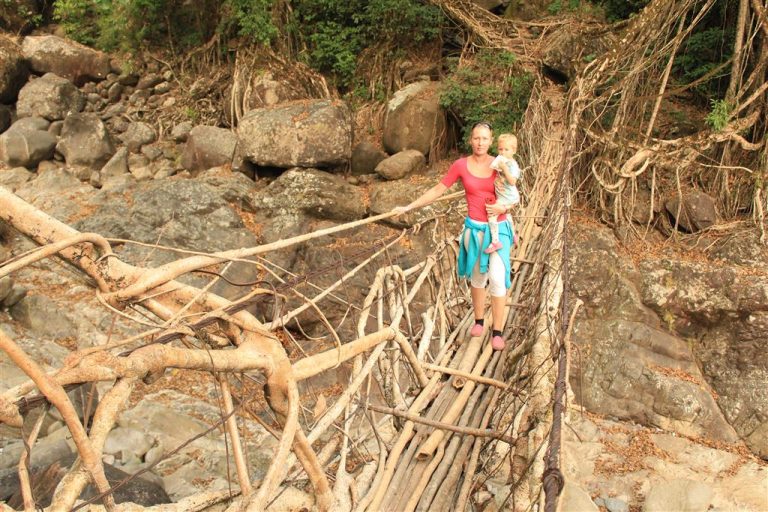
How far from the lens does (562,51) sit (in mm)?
6219

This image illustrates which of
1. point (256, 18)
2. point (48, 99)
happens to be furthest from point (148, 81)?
point (256, 18)

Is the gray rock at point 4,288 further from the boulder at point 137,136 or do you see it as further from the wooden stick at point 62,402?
the wooden stick at point 62,402

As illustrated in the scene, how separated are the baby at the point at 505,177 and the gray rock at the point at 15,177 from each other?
567cm

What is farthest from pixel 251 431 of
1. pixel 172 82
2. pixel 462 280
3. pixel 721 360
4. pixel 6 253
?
pixel 172 82

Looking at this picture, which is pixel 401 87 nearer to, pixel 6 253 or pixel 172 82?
pixel 172 82

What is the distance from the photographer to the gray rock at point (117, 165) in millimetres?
6621

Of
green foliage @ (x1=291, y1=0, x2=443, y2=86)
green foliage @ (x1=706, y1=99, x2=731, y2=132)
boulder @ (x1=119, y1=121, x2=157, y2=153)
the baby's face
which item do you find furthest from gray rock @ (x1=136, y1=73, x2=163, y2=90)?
the baby's face

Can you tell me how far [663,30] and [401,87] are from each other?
3010mm

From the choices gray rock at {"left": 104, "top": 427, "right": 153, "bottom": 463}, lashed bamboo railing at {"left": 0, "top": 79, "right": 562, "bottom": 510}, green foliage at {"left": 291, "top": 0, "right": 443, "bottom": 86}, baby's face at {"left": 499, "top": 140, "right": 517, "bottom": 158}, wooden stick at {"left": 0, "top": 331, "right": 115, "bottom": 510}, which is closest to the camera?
wooden stick at {"left": 0, "top": 331, "right": 115, "bottom": 510}

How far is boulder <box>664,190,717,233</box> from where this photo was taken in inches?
205

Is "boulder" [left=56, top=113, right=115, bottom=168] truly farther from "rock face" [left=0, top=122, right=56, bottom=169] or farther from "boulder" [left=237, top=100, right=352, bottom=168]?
"boulder" [left=237, top=100, right=352, bottom=168]

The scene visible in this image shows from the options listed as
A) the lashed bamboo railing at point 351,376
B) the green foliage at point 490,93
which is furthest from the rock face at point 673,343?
the lashed bamboo railing at point 351,376

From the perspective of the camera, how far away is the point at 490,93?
6.23 metres

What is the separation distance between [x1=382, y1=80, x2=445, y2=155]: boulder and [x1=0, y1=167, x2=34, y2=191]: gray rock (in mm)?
3924
